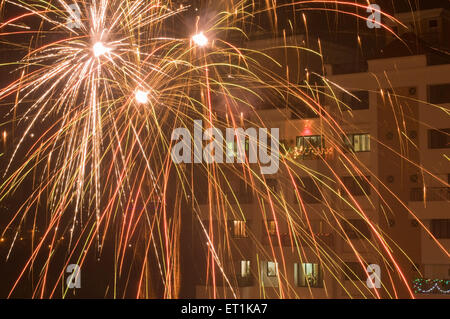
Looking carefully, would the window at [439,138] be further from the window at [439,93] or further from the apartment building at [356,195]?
the window at [439,93]

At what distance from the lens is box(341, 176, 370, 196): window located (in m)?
28.1

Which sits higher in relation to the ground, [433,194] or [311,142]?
[311,142]

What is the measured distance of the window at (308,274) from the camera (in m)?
28.8

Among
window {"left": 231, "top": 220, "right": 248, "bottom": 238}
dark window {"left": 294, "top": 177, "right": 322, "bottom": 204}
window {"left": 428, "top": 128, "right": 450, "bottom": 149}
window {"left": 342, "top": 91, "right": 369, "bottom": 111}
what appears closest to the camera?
window {"left": 428, "top": 128, "right": 450, "bottom": 149}

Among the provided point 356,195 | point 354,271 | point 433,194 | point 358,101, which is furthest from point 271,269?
point 358,101

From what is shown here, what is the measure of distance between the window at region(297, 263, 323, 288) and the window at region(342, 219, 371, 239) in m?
2.05

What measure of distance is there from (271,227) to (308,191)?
2.26 metres

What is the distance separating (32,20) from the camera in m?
21.7

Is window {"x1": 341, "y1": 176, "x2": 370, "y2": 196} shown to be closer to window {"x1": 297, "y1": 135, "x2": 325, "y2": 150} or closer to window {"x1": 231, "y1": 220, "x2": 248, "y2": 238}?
window {"x1": 297, "y1": 135, "x2": 325, "y2": 150}

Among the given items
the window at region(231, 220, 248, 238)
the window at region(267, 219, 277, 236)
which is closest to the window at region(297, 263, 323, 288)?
the window at region(267, 219, 277, 236)

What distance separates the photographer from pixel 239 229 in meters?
30.4

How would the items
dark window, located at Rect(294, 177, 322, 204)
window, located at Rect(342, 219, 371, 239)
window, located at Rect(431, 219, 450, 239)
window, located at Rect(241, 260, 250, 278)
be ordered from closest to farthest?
window, located at Rect(431, 219, 450, 239), window, located at Rect(342, 219, 371, 239), dark window, located at Rect(294, 177, 322, 204), window, located at Rect(241, 260, 250, 278)

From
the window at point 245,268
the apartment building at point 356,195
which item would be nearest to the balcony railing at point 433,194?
the apartment building at point 356,195

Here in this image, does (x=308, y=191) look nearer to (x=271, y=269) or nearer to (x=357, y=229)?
(x=357, y=229)
